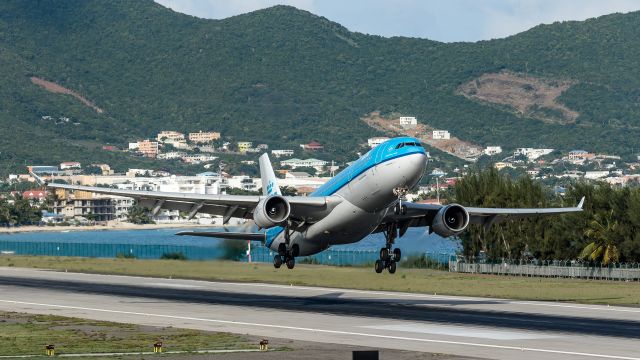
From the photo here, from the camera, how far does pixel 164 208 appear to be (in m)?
73.0

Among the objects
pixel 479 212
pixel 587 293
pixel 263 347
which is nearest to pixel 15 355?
pixel 263 347

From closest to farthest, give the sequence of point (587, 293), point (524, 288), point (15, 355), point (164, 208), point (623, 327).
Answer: point (15, 355) → point (623, 327) → point (164, 208) → point (587, 293) → point (524, 288)

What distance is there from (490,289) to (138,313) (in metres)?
32.9

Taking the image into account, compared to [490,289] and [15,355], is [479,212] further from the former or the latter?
[15,355]

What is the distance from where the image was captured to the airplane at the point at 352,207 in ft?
203

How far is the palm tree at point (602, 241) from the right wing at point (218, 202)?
46.5 m

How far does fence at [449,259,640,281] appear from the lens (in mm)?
102500

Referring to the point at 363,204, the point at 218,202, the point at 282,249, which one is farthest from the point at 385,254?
the point at 218,202

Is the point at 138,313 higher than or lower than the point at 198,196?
lower

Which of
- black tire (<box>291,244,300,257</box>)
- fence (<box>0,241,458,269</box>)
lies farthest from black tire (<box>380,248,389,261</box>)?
fence (<box>0,241,458,269</box>)

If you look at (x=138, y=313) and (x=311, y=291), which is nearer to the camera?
(x=138, y=313)

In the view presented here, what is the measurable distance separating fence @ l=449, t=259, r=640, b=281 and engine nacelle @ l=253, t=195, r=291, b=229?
44.5 metres

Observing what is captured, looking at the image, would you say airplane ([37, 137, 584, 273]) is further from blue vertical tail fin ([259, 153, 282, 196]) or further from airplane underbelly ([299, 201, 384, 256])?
blue vertical tail fin ([259, 153, 282, 196])

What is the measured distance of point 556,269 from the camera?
10825 cm
